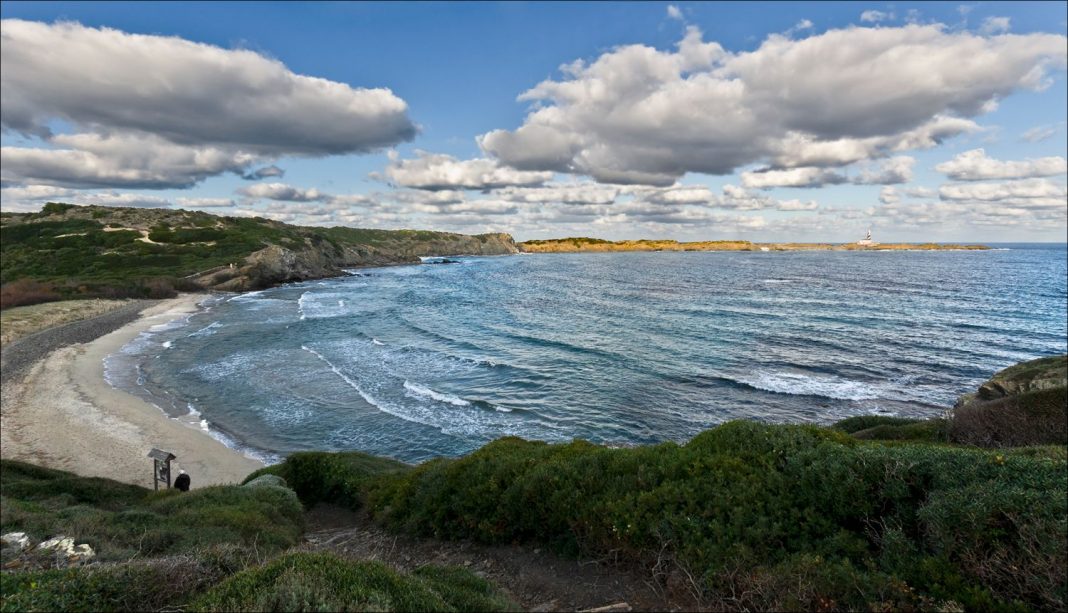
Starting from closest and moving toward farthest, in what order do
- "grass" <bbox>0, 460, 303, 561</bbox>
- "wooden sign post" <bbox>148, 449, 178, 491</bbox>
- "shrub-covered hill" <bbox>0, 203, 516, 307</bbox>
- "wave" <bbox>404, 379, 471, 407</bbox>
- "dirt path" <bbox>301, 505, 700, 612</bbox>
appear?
"dirt path" <bbox>301, 505, 700, 612</bbox>, "grass" <bbox>0, 460, 303, 561</bbox>, "wooden sign post" <bbox>148, 449, 178, 491</bbox>, "wave" <bbox>404, 379, 471, 407</bbox>, "shrub-covered hill" <bbox>0, 203, 516, 307</bbox>

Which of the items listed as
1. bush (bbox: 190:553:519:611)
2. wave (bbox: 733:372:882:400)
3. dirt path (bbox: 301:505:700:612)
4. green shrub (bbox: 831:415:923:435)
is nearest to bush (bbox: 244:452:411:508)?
dirt path (bbox: 301:505:700:612)

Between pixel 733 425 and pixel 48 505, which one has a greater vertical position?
pixel 733 425

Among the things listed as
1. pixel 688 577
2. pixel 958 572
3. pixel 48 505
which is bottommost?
pixel 48 505

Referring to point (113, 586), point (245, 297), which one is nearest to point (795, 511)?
point (113, 586)

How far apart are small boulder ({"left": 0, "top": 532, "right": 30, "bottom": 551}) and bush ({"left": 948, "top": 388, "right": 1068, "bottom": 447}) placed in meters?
23.6

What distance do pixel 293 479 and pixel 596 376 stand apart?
22014 mm

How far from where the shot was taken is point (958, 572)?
19.9 feet

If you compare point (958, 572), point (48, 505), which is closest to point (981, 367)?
point (958, 572)

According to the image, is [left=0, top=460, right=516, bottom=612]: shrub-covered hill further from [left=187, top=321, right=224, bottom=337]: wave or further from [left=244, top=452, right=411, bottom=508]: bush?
[left=187, top=321, right=224, bottom=337]: wave

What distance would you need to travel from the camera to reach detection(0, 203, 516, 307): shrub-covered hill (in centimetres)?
8456

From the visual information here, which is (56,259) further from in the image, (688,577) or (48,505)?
(688,577)

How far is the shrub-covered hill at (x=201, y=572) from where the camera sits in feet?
18.9

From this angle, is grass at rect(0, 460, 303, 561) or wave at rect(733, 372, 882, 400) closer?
grass at rect(0, 460, 303, 561)

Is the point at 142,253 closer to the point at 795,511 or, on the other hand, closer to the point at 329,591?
the point at 329,591
